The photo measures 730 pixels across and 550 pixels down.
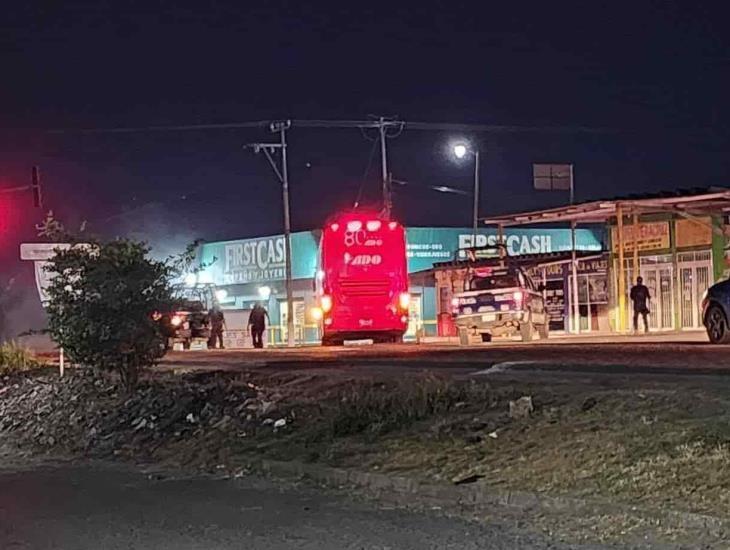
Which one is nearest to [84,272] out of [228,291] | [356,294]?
[356,294]

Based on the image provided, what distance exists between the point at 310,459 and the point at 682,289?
31.6 m

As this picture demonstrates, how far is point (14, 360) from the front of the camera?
85.2 ft

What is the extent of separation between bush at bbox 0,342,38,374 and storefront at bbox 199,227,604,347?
27085 millimetres

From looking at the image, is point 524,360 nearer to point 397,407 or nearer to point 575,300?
point 397,407

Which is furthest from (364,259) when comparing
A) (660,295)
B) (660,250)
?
(660,295)

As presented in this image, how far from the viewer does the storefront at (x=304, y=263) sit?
56.6 metres

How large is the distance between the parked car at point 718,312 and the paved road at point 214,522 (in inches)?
478

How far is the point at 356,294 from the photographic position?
31469mm

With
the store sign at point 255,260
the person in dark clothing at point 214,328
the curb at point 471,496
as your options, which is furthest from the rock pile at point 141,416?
the store sign at point 255,260

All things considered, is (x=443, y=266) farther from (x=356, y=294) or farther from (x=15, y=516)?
(x=15, y=516)

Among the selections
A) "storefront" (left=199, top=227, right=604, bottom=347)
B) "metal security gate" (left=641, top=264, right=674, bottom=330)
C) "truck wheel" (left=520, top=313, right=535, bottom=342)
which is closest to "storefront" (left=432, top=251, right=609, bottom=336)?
"metal security gate" (left=641, top=264, right=674, bottom=330)

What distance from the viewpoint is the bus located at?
31219 millimetres

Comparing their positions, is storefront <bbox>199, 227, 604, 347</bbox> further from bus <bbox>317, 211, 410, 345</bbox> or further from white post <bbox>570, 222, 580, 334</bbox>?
bus <bbox>317, 211, 410, 345</bbox>

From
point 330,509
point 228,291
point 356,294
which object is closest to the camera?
point 330,509
